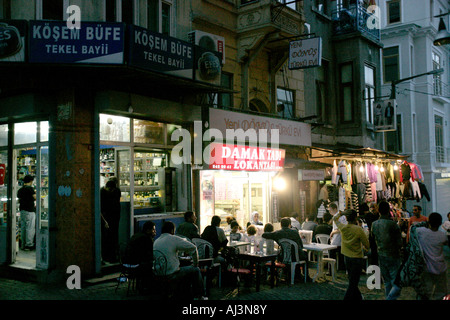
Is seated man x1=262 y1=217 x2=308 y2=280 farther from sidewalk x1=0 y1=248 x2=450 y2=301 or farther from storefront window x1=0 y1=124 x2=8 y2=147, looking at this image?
storefront window x1=0 y1=124 x2=8 y2=147

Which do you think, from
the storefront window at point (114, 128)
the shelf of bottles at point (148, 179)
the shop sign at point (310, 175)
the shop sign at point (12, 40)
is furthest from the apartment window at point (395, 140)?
the shop sign at point (12, 40)

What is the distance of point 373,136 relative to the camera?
19.2 meters

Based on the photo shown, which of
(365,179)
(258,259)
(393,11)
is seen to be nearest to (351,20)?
(365,179)

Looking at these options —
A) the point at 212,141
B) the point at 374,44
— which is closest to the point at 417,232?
the point at 212,141

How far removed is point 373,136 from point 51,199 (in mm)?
14928

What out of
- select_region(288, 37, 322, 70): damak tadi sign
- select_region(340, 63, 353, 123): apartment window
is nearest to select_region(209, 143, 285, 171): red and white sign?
select_region(288, 37, 322, 70): damak tadi sign

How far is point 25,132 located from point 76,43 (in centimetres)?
340

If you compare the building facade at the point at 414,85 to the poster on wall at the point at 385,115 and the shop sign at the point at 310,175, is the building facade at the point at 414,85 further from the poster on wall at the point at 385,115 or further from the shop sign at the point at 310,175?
the shop sign at the point at 310,175

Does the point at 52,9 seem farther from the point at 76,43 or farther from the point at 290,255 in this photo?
the point at 290,255

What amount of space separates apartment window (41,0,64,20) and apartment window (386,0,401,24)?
76.4 feet

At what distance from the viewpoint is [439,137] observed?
93.3 ft

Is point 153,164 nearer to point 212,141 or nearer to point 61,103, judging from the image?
point 212,141

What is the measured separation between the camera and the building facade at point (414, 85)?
2559 centimetres

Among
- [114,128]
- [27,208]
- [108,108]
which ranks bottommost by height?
[27,208]
